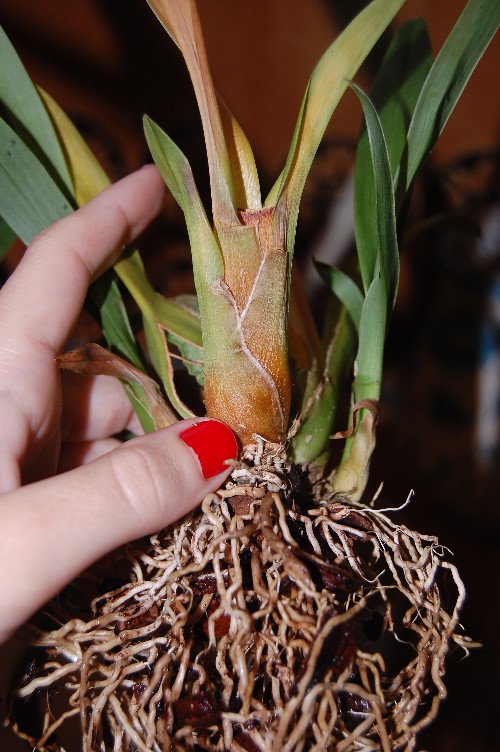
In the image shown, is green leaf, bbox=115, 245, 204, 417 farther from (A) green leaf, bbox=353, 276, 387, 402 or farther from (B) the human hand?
(A) green leaf, bbox=353, 276, 387, 402

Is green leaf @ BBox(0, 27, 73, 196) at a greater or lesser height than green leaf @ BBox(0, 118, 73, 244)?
greater

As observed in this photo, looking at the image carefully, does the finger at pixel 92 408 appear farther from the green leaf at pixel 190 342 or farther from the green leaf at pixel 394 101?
the green leaf at pixel 394 101

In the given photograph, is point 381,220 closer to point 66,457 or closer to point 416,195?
point 66,457

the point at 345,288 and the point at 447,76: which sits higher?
the point at 447,76

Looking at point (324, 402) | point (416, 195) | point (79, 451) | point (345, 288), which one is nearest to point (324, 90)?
point (345, 288)

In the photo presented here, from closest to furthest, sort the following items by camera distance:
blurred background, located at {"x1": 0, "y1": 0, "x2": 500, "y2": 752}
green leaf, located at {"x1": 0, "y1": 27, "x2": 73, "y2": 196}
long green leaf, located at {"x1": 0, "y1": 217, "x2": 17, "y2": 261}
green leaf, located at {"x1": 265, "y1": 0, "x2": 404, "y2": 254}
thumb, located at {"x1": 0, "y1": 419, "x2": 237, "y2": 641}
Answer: thumb, located at {"x1": 0, "y1": 419, "x2": 237, "y2": 641} → green leaf, located at {"x1": 265, "y1": 0, "x2": 404, "y2": 254} → green leaf, located at {"x1": 0, "y1": 27, "x2": 73, "y2": 196} → long green leaf, located at {"x1": 0, "y1": 217, "x2": 17, "y2": 261} → blurred background, located at {"x1": 0, "y1": 0, "x2": 500, "y2": 752}

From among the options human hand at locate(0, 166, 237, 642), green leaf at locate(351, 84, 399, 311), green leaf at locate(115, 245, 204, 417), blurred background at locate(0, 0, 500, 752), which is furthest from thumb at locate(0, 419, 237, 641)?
blurred background at locate(0, 0, 500, 752)
